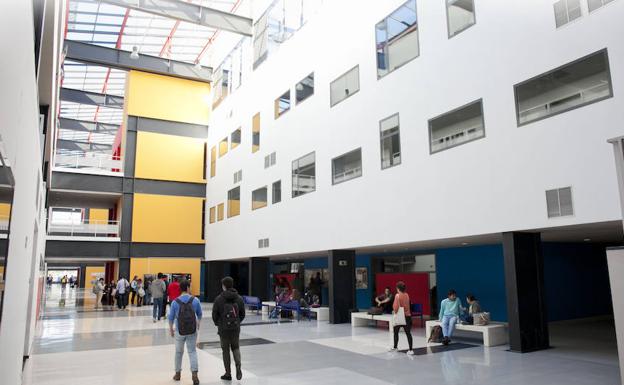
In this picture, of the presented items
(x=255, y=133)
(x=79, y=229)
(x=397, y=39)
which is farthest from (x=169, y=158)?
(x=397, y=39)

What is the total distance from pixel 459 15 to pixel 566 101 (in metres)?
4.17

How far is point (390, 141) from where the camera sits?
48.3 ft

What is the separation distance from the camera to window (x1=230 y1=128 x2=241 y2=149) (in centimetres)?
2668

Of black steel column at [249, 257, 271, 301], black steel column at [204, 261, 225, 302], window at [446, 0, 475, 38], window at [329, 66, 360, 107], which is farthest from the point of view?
black steel column at [204, 261, 225, 302]

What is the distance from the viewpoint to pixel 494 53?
1154 cm

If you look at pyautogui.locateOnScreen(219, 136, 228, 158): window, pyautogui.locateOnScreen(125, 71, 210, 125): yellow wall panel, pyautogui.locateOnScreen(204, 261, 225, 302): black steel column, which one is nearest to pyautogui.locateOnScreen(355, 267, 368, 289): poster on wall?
pyautogui.locateOnScreen(219, 136, 228, 158): window

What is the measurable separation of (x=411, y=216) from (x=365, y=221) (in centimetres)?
226

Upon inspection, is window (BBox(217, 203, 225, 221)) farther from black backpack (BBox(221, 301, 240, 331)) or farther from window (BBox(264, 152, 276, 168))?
black backpack (BBox(221, 301, 240, 331))

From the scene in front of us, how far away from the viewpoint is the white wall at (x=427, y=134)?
9.52 m

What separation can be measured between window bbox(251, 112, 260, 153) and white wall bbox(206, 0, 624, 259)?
2.01 metres

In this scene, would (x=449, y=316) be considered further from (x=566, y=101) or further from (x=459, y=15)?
(x=459, y=15)

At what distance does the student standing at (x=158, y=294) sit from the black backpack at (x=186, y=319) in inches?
395

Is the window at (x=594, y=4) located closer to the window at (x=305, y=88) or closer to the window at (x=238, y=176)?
the window at (x=305, y=88)

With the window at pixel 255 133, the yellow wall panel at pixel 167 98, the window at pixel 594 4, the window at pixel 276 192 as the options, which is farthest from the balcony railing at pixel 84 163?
the window at pixel 594 4
